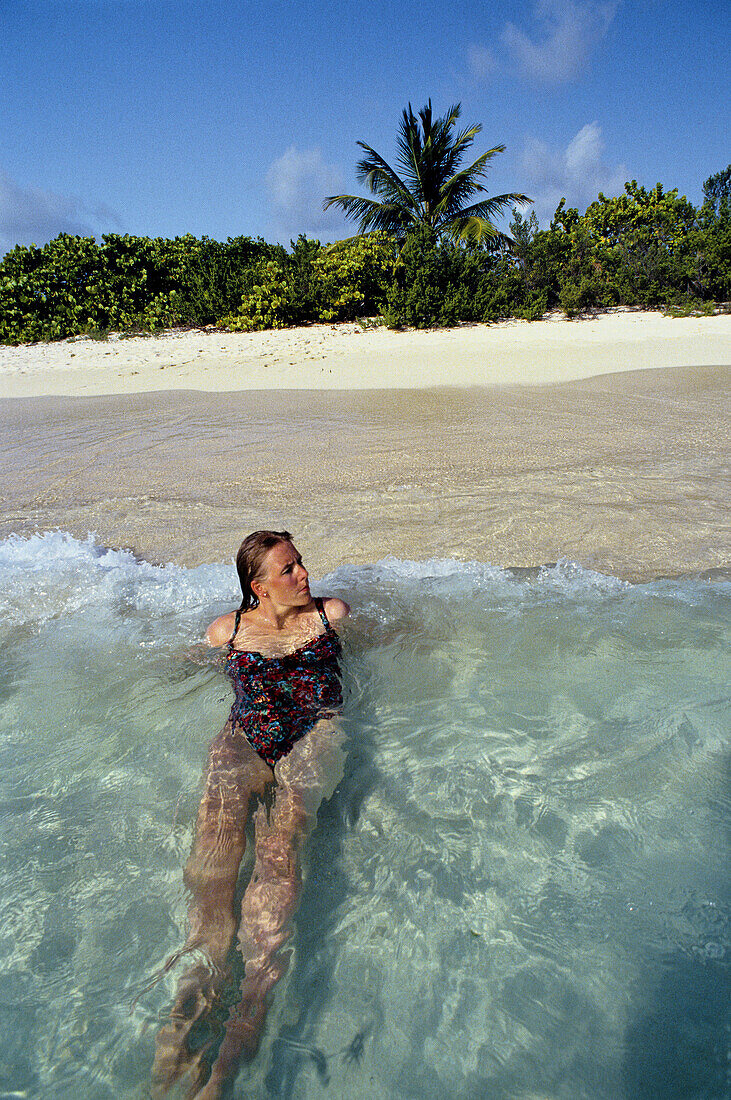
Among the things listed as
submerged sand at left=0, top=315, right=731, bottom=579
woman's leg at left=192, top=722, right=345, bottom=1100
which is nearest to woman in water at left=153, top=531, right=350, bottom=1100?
woman's leg at left=192, top=722, right=345, bottom=1100

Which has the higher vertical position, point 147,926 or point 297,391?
point 297,391

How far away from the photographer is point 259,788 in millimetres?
2604

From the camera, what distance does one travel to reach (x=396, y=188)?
66.1ft

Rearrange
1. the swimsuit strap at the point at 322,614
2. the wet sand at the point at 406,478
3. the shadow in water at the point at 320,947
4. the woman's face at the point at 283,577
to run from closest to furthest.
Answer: the shadow in water at the point at 320,947 < the woman's face at the point at 283,577 < the swimsuit strap at the point at 322,614 < the wet sand at the point at 406,478

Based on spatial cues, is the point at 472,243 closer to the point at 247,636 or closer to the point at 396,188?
the point at 396,188

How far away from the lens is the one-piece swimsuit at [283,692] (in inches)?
108

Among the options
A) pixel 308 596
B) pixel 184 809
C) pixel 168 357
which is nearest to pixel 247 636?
pixel 308 596

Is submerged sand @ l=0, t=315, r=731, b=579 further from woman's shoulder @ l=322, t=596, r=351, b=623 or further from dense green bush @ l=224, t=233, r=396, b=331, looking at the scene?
dense green bush @ l=224, t=233, r=396, b=331

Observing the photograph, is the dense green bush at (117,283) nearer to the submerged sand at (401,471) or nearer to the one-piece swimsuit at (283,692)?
the submerged sand at (401,471)

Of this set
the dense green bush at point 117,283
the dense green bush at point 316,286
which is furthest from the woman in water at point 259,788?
the dense green bush at point 117,283

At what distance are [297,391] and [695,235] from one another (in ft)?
47.4

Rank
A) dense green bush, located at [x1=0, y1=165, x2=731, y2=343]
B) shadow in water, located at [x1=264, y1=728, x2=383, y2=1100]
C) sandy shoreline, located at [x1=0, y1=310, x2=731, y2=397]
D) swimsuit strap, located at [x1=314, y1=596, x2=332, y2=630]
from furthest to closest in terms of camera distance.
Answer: dense green bush, located at [x1=0, y1=165, x2=731, y2=343]
sandy shoreline, located at [x1=0, y1=310, x2=731, y2=397]
swimsuit strap, located at [x1=314, y1=596, x2=332, y2=630]
shadow in water, located at [x1=264, y1=728, x2=383, y2=1100]

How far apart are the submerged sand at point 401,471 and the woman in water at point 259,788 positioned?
1497mm

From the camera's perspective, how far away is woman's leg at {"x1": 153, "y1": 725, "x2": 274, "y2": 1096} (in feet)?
5.97
